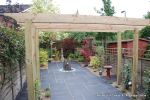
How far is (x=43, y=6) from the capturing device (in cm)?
2727

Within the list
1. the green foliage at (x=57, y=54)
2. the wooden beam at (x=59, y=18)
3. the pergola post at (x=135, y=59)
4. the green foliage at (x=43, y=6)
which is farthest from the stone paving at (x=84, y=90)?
the green foliage at (x=43, y=6)

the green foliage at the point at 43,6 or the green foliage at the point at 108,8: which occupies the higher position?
the green foliage at the point at 43,6

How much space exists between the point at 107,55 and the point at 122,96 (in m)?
6.97

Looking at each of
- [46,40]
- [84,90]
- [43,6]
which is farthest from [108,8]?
[84,90]

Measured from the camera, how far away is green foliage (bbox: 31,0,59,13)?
1049 inches

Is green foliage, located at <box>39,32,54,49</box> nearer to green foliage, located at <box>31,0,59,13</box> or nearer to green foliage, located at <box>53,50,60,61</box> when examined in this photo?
green foliage, located at <box>53,50,60,61</box>

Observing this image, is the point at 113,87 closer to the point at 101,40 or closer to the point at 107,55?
the point at 107,55

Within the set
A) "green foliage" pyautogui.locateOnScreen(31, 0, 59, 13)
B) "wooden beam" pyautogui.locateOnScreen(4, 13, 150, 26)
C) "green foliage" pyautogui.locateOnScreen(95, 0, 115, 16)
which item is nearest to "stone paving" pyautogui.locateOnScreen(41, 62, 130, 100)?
"wooden beam" pyautogui.locateOnScreen(4, 13, 150, 26)

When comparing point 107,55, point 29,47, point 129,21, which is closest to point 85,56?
point 107,55

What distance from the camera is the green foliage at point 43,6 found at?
2666 cm

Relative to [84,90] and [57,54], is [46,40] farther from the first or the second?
[84,90]

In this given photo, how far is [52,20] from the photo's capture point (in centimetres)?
624

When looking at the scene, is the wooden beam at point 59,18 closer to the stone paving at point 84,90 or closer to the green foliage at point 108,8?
the stone paving at point 84,90

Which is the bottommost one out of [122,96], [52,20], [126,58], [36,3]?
[122,96]
